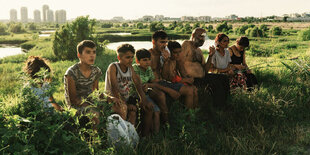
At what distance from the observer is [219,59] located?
5.15 metres

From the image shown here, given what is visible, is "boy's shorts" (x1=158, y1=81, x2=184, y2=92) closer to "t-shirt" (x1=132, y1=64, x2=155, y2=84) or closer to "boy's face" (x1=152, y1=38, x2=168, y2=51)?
"t-shirt" (x1=132, y1=64, x2=155, y2=84)

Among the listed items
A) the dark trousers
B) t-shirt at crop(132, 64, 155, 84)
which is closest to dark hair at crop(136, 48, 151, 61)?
t-shirt at crop(132, 64, 155, 84)

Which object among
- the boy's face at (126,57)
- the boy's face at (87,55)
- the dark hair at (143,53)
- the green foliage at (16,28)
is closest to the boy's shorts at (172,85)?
the dark hair at (143,53)

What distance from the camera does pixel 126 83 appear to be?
3.50 metres

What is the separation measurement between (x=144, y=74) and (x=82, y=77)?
3.16 feet

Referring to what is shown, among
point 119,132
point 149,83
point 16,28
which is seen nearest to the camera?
point 119,132

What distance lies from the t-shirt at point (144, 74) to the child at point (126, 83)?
0.88 feet

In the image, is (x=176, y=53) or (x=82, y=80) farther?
(x=176, y=53)

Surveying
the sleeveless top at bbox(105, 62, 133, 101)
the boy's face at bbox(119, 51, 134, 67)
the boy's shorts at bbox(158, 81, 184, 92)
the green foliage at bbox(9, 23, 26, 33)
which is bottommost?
the boy's shorts at bbox(158, 81, 184, 92)

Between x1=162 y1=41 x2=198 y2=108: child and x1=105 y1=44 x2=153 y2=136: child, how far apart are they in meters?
0.75

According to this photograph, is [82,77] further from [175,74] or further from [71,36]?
[71,36]

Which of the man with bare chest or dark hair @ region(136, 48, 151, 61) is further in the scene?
the man with bare chest

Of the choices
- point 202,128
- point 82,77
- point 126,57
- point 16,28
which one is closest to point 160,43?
point 126,57

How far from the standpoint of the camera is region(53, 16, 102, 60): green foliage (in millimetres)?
14930
